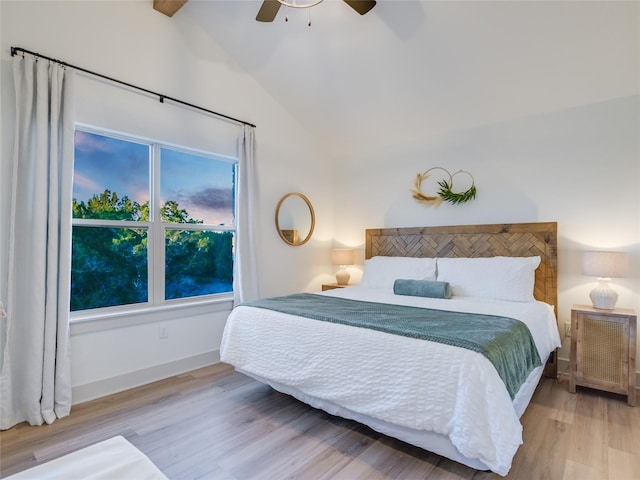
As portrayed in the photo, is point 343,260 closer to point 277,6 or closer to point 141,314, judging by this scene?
point 141,314

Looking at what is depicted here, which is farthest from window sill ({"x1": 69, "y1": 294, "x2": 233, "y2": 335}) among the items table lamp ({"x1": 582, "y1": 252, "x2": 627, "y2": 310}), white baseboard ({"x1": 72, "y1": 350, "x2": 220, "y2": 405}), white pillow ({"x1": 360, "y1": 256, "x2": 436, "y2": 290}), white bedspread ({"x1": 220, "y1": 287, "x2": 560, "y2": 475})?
table lamp ({"x1": 582, "y1": 252, "x2": 627, "y2": 310})

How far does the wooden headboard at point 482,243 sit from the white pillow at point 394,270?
32 cm

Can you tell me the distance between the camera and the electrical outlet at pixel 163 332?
10.4 feet

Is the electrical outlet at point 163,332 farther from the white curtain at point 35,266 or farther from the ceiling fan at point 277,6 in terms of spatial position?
the ceiling fan at point 277,6

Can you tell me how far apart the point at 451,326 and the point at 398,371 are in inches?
18.8

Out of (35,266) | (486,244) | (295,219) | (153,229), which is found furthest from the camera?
(295,219)

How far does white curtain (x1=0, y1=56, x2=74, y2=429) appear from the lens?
233cm

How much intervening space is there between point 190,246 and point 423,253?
2574 millimetres

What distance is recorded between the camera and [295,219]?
176 inches

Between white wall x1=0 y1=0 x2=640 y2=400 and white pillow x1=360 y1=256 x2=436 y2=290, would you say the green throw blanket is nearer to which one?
white pillow x1=360 y1=256 x2=436 y2=290

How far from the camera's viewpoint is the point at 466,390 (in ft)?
5.32

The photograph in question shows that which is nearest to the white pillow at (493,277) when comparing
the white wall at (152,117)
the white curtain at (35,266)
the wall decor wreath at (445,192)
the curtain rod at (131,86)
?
the wall decor wreath at (445,192)

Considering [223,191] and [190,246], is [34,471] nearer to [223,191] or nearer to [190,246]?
[190,246]

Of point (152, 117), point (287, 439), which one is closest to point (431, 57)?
point (152, 117)
